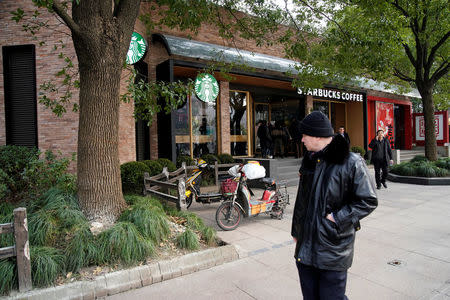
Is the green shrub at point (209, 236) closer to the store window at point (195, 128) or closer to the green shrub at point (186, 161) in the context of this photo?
the green shrub at point (186, 161)

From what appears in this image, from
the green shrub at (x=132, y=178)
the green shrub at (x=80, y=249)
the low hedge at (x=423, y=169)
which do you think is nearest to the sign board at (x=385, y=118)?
the low hedge at (x=423, y=169)

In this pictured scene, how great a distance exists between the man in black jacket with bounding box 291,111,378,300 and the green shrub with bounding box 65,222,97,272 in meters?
2.74

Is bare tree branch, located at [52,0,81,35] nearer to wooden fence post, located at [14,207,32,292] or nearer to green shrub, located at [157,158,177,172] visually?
wooden fence post, located at [14,207,32,292]

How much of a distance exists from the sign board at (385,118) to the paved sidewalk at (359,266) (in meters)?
16.0

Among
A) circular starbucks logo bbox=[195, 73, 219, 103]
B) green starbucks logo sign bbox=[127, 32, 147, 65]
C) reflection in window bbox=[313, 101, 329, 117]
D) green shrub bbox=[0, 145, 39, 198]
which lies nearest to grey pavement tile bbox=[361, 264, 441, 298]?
green shrub bbox=[0, 145, 39, 198]

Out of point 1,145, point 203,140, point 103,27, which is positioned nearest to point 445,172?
point 203,140

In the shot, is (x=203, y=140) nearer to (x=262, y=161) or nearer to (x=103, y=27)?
(x=262, y=161)

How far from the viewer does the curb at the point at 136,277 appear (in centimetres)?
347

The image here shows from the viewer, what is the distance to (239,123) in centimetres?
1517

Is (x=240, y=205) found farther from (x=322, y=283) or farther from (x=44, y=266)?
(x=322, y=283)

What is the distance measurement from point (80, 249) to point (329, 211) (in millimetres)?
3099

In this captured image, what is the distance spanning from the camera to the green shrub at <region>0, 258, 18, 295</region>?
338cm

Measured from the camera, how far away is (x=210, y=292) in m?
3.67

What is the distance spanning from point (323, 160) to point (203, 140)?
11.2 meters
